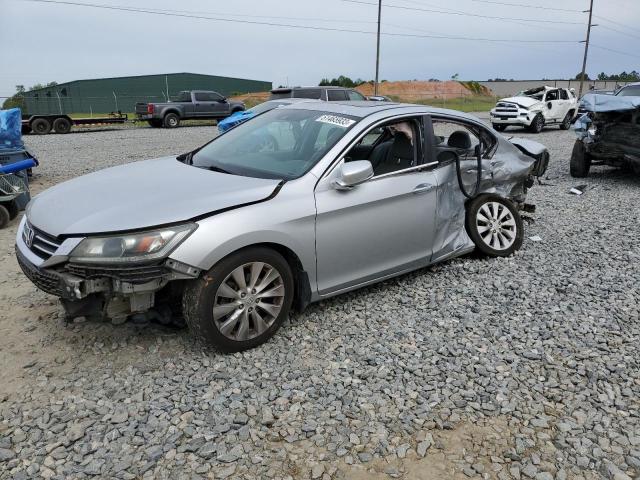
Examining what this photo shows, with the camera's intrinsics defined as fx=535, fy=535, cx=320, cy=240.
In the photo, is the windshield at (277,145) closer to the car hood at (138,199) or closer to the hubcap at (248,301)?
the car hood at (138,199)

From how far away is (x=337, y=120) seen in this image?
14.6ft

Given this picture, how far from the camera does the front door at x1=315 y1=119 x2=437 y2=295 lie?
393 cm

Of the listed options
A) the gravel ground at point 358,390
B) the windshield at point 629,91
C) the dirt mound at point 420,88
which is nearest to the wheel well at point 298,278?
the gravel ground at point 358,390

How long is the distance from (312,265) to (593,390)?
198 centimetres

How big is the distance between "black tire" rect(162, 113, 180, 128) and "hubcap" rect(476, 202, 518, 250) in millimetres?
21827

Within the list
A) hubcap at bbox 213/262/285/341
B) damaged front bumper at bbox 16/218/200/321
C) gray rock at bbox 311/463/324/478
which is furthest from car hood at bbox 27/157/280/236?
gray rock at bbox 311/463/324/478

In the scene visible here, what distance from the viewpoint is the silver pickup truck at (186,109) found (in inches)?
969

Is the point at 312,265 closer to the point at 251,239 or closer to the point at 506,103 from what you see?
the point at 251,239

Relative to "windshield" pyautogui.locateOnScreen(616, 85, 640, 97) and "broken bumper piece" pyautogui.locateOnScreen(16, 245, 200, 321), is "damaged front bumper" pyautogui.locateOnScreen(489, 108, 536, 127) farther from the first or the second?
"broken bumper piece" pyautogui.locateOnScreen(16, 245, 200, 321)

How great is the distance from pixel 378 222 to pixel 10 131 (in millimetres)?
6541

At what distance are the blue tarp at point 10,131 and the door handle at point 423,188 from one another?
654cm

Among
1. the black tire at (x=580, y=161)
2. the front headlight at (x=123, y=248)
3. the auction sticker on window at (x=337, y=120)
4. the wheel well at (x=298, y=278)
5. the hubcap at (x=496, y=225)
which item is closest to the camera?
the front headlight at (x=123, y=248)

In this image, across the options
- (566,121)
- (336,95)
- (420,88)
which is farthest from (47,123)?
(420,88)

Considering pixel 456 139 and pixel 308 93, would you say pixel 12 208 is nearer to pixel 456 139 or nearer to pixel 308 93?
pixel 456 139
